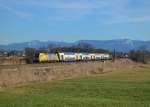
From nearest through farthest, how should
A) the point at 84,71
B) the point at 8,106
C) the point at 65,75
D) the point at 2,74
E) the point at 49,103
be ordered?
1. the point at 8,106
2. the point at 49,103
3. the point at 2,74
4. the point at 65,75
5. the point at 84,71

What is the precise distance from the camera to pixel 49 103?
18953mm

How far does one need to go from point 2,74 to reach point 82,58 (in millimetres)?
70180

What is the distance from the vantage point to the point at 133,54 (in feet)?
468

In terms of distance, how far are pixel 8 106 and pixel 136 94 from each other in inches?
A: 371

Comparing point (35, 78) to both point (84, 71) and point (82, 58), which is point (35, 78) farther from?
point (82, 58)

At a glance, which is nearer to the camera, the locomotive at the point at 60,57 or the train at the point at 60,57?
the train at the point at 60,57

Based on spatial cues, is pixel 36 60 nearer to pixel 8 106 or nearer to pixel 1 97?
pixel 1 97

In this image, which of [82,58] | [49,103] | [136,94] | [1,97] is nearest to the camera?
[49,103]

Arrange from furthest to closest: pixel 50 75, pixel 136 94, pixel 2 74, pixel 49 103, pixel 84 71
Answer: pixel 84 71
pixel 50 75
pixel 2 74
pixel 136 94
pixel 49 103

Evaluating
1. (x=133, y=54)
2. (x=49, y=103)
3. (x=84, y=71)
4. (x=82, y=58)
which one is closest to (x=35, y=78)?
(x=84, y=71)

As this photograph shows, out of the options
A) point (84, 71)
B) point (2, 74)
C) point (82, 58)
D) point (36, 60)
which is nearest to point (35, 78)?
point (2, 74)

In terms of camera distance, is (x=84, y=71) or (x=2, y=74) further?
(x=84, y=71)

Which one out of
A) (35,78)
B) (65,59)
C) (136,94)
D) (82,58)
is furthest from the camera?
(82,58)

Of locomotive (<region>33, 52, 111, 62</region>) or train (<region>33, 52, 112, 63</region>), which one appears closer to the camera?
train (<region>33, 52, 112, 63</region>)
